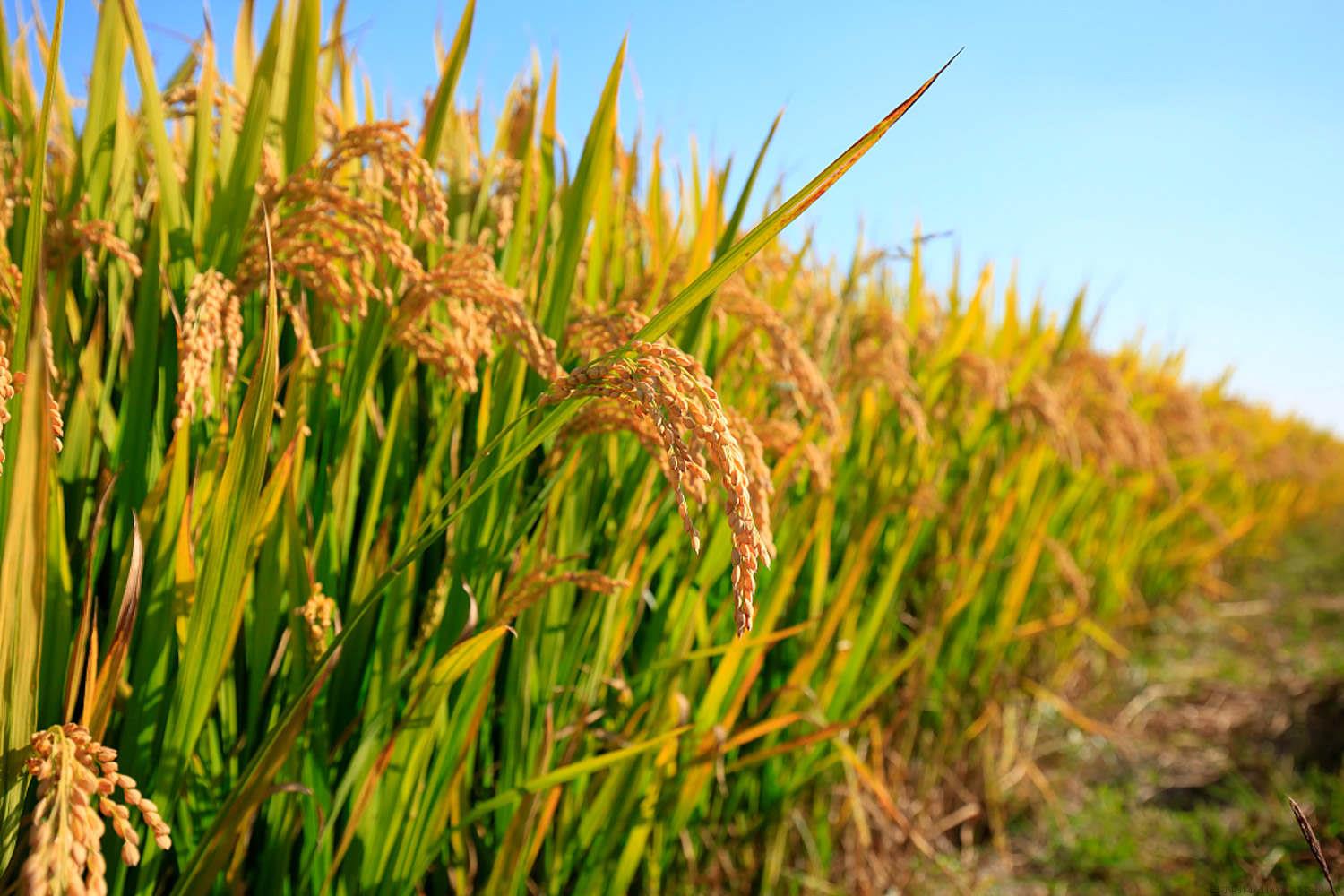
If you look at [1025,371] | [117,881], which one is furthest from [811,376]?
[1025,371]

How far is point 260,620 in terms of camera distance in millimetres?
1137

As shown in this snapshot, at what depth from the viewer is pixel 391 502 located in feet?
4.48

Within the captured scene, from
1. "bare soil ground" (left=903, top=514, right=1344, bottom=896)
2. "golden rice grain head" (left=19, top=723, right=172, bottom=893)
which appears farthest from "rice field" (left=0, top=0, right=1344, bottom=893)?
"bare soil ground" (left=903, top=514, right=1344, bottom=896)

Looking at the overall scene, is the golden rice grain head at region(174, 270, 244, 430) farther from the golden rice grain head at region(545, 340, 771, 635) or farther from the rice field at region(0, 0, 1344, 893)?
the golden rice grain head at region(545, 340, 771, 635)

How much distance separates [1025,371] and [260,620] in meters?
2.86

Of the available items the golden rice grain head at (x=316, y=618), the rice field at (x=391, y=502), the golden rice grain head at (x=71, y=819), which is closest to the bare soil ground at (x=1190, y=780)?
the rice field at (x=391, y=502)

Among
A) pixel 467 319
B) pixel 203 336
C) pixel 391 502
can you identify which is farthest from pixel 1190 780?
pixel 203 336

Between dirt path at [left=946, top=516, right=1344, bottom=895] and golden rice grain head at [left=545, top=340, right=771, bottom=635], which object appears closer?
golden rice grain head at [left=545, top=340, right=771, bottom=635]

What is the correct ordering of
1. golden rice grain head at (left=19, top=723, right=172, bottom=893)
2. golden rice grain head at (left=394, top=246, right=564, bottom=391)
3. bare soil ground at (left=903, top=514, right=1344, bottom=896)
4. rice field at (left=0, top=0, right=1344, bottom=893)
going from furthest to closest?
bare soil ground at (left=903, top=514, right=1344, bottom=896) → golden rice grain head at (left=394, top=246, right=564, bottom=391) → rice field at (left=0, top=0, right=1344, bottom=893) → golden rice grain head at (left=19, top=723, right=172, bottom=893)

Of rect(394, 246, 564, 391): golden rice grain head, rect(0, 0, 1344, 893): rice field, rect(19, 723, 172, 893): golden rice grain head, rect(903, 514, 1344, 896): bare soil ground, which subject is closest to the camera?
rect(19, 723, 172, 893): golden rice grain head

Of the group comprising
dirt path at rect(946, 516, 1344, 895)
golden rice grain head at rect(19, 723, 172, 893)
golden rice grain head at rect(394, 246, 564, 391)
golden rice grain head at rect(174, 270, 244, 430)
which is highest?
golden rice grain head at rect(394, 246, 564, 391)

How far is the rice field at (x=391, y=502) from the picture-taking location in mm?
858

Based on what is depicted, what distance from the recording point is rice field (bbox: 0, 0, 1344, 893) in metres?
0.86

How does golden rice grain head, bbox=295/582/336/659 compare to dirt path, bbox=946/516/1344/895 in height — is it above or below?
above
